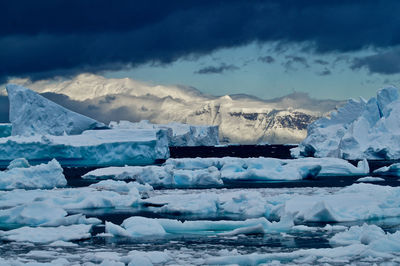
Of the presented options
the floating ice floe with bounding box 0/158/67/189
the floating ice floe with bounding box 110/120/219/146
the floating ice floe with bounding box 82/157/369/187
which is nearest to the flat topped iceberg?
the floating ice floe with bounding box 82/157/369/187

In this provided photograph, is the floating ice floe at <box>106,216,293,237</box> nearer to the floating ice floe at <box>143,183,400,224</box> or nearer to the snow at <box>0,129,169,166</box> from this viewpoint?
the floating ice floe at <box>143,183,400,224</box>

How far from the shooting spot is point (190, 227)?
11.4 meters

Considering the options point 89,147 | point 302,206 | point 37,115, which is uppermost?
point 37,115

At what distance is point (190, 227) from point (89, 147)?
2230 cm

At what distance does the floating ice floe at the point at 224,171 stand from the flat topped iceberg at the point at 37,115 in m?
11.4

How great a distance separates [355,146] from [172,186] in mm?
16964

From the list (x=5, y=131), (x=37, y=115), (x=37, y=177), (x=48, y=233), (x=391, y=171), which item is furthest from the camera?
(x=5, y=131)

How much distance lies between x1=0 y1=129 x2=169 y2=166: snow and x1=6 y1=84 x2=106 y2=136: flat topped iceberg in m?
2.74

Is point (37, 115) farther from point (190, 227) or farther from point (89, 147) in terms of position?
point (190, 227)

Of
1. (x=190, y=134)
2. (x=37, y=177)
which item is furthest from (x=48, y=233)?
(x=190, y=134)

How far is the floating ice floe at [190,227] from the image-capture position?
35.6 ft

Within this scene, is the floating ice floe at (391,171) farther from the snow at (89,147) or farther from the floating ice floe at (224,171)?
the snow at (89,147)

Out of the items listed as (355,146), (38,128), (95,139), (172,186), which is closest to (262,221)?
(172,186)

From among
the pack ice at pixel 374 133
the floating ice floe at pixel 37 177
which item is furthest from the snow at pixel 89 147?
the pack ice at pixel 374 133
